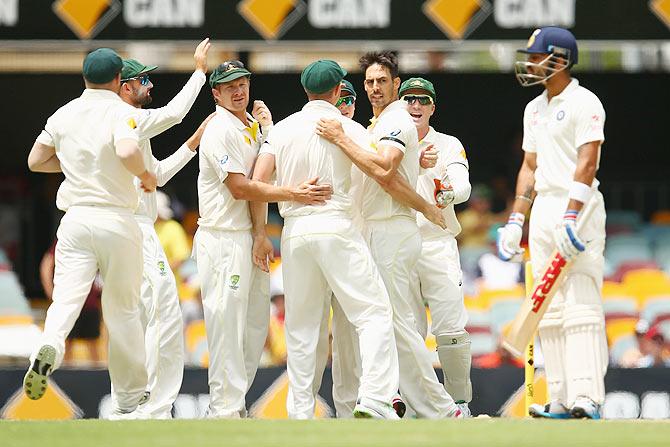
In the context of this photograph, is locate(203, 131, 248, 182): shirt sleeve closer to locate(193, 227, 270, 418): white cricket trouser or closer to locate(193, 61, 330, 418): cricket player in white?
locate(193, 61, 330, 418): cricket player in white

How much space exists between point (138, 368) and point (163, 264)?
40.3 inches

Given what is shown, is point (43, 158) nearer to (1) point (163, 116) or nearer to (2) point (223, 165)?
(1) point (163, 116)

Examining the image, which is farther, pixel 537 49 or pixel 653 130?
pixel 653 130

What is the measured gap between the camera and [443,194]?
323 inches

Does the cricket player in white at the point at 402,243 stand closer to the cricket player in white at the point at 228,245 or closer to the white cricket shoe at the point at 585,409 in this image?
the cricket player in white at the point at 228,245

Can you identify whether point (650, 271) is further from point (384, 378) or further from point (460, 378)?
point (384, 378)

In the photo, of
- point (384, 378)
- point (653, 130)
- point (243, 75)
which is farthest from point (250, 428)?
point (653, 130)

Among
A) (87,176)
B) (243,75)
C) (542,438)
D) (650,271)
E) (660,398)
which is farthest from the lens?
(650,271)

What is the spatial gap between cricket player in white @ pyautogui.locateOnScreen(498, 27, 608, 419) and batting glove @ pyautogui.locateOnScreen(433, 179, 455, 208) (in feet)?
2.93

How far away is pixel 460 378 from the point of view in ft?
27.3

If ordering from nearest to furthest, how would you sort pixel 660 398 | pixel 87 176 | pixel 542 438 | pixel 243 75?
pixel 542 438, pixel 87 176, pixel 243 75, pixel 660 398

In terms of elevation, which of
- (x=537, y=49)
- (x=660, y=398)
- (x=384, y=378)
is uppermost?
(x=537, y=49)

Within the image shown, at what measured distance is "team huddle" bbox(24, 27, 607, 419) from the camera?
7.07 meters

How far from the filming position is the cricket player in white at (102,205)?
707 centimetres
